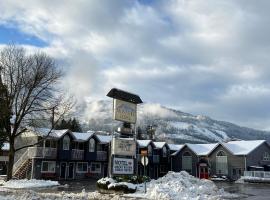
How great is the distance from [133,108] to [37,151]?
24.0m

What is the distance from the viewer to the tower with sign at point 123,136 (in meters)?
31.7

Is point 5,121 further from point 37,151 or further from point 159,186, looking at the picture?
point 159,186

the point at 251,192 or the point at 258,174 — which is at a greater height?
the point at 258,174

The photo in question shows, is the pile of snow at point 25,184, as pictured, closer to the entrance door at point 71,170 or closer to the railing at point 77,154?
the railing at point 77,154

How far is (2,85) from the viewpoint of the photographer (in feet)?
129

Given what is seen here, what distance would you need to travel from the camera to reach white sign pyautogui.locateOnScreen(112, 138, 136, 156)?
31.7 m

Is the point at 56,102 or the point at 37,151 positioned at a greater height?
the point at 56,102

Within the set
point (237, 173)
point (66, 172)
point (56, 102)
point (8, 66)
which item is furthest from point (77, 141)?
point (237, 173)

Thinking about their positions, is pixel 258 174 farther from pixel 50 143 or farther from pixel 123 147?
pixel 123 147

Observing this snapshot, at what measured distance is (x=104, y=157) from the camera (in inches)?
2452

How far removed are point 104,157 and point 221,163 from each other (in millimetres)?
19311

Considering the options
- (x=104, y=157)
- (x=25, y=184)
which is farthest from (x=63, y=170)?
(x=25, y=184)

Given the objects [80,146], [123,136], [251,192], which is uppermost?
[123,136]

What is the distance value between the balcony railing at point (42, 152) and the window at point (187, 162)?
2571 centimetres
